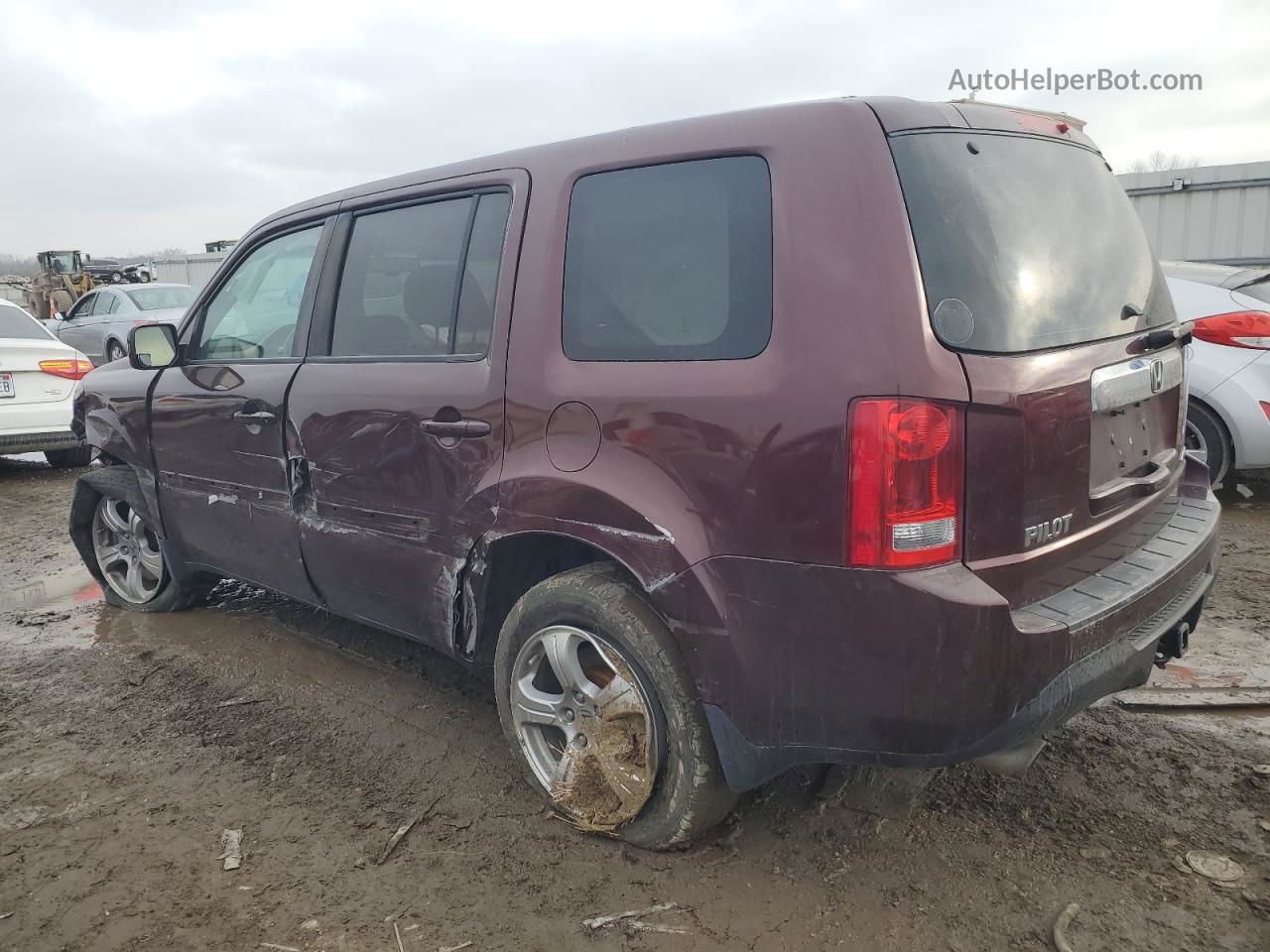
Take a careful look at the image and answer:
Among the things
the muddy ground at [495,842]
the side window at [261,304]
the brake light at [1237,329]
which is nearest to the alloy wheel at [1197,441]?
the brake light at [1237,329]

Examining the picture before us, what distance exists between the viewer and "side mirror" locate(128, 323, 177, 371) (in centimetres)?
393

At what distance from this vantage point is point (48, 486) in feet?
27.5

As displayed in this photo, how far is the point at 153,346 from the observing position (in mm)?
3930

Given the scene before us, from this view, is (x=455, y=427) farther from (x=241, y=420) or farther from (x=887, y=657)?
(x=887, y=657)

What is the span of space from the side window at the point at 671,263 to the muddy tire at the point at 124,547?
288cm

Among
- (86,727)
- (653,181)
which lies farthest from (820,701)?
(86,727)

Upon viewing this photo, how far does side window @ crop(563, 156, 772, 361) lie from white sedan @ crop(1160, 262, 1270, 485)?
4.14m

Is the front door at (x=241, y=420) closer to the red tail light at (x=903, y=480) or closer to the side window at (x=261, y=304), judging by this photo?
the side window at (x=261, y=304)

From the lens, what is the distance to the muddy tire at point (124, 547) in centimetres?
451

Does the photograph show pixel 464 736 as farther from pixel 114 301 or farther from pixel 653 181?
pixel 114 301

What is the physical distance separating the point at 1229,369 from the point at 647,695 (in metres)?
4.73

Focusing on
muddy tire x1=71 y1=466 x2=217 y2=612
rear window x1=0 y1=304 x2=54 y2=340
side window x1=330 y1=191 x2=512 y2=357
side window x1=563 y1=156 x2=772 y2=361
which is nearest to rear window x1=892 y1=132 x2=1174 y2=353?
side window x1=563 y1=156 x2=772 y2=361

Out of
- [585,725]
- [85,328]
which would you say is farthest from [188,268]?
[585,725]

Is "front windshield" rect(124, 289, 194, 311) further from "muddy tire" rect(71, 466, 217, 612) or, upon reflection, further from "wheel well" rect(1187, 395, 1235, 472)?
"wheel well" rect(1187, 395, 1235, 472)
